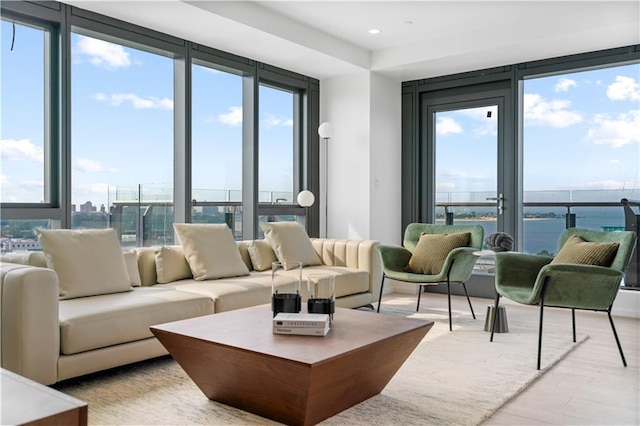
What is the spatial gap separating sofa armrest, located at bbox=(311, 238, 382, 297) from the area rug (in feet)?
3.81

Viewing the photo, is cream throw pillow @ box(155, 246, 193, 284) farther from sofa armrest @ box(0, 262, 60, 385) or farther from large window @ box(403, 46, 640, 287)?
large window @ box(403, 46, 640, 287)

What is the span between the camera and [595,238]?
3705 mm

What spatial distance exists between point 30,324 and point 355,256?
9.53 feet

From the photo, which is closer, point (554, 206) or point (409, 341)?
point (409, 341)

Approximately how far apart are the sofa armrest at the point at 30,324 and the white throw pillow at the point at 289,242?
86.3 inches

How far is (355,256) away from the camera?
4.91 meters

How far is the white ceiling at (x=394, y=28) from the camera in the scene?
435 cm

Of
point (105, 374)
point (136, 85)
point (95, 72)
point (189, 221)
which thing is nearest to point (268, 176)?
point (189, 221)

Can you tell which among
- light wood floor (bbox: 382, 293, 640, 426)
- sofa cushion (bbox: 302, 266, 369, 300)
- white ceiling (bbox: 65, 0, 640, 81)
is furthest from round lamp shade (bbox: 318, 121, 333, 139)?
light wood floor (bbox: 382, 293, 640, 426)

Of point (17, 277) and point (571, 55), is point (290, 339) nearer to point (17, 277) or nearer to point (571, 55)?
point (17, 277)

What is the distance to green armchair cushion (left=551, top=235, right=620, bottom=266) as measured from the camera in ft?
11.3

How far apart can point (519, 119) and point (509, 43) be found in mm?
946

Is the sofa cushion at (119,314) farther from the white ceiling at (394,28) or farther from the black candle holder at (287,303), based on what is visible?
the white ceiling at (394,28)

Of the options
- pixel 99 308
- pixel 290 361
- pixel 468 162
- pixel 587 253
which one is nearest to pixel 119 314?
pixel 99 308
